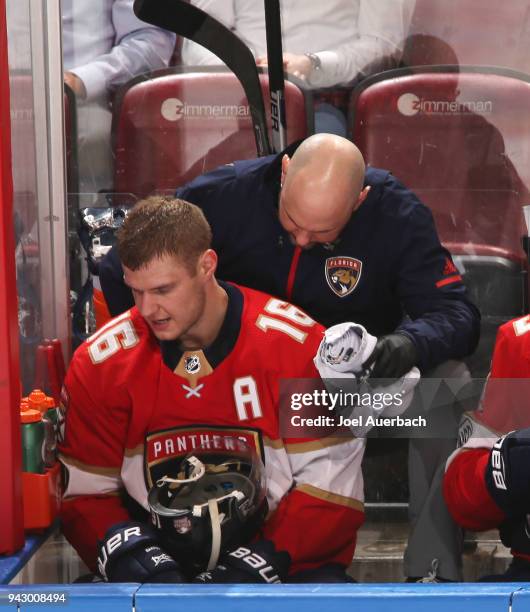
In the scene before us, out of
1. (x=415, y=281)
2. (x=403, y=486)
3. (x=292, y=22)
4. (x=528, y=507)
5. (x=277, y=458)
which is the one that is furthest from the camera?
(x=292, y=22)

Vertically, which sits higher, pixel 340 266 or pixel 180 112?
Result: pixel 180 112

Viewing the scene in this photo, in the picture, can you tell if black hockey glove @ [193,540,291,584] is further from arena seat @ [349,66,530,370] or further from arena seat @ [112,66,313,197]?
arena seat @ [112,66,313,197]

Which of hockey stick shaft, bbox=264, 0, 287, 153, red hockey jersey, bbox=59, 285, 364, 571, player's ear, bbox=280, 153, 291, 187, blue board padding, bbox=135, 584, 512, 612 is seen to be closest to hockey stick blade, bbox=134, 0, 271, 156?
hockey stick shaft, bbox=264, 0, 287, 153

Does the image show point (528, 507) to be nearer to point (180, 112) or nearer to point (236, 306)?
point (236, 306)

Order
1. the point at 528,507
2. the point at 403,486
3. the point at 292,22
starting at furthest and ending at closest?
the point at 292,22, the point at 403,486, the point at 528,507

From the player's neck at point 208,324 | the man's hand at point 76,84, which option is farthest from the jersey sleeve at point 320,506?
the man's hand at point 76,84

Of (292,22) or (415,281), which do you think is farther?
(292,22)

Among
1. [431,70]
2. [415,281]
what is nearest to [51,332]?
[415,281]

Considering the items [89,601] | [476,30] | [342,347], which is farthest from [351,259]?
[89,601]

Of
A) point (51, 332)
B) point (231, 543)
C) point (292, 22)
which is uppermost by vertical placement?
point (292, 22)

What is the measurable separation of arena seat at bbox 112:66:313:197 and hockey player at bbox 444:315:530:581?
0.82 metres

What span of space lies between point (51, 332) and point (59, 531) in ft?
1.16

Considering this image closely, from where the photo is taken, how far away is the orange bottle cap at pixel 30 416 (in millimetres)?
1601

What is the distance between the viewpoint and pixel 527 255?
6.67ft
